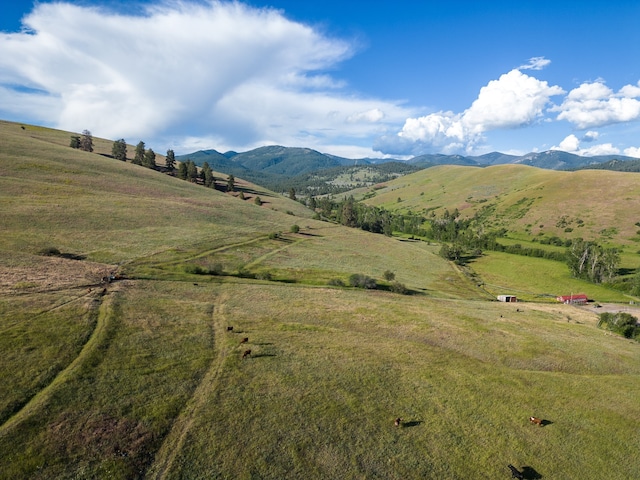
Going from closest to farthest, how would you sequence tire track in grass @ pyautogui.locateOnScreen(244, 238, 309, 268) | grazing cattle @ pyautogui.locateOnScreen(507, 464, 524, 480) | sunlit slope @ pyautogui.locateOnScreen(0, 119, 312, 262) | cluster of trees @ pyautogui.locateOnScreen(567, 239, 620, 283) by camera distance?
grazing cattle @ pyautogui.locateOnScreen(507, 464, 524, 480) → sunlit slope @ pyautogui.locateOnScreen(0, 119, 312, 262) → tire track in grass @ pyautogui.locateOnScreen(244, 238, 309, 268) → cluster of trees @ pyautogui.locateOnScreen(567, 239, 620, 283)

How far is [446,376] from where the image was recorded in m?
34.4

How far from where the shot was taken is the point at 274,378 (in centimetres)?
3047

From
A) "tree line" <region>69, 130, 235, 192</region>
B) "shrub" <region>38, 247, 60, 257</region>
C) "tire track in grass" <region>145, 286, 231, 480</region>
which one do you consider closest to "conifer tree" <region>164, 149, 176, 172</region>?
"tree line" <region>69, 130, 235, 192</region>

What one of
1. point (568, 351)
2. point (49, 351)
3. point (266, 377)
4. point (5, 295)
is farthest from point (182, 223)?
point (568, 351)

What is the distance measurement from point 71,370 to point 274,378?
16.2 metres

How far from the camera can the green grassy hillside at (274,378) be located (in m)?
22.3

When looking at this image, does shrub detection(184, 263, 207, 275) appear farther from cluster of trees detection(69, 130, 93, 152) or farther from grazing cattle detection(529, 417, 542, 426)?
cluster of trees detection(69, 130, 93, 152)

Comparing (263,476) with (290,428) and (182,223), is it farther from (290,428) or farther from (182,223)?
(182,223)

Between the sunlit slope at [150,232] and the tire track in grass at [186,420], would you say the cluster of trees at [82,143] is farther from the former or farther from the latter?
the tire track in grass at [186,420]

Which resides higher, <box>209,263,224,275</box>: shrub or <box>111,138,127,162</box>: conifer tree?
<box>111,138,127,162</box>: conifer tree

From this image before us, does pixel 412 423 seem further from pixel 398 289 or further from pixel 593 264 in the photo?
pixel 593 264

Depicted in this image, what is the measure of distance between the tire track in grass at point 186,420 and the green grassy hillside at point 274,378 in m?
0.12

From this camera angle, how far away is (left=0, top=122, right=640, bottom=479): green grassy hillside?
22.3 m

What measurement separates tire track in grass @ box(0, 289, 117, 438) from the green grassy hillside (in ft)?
0.53
